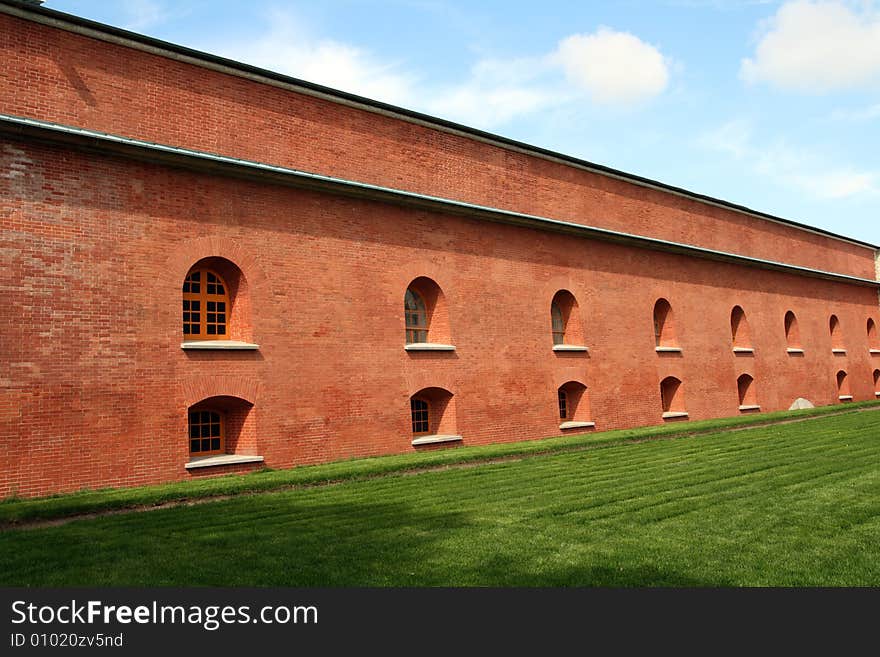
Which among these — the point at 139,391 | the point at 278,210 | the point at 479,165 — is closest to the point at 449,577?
the point at 139,391

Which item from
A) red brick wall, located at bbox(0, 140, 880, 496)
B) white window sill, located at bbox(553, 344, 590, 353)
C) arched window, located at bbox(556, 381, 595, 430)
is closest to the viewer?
red brick wall, located at bbox(0, 140, 880, 496)

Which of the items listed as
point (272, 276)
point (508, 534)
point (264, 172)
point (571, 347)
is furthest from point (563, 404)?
point (508, 534)

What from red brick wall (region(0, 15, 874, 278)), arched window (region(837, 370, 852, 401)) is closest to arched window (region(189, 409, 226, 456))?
red brick wall (region(0, 15, 874, 278))

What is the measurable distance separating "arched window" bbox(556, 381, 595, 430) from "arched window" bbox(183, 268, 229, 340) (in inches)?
360

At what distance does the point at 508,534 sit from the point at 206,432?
7.60 metres

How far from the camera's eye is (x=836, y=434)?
16.7 m

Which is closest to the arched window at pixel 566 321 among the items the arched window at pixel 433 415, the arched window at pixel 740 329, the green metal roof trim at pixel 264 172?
the green metal roof trim at pixel 264 172

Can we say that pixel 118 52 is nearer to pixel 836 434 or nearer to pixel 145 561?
pixel 145 561

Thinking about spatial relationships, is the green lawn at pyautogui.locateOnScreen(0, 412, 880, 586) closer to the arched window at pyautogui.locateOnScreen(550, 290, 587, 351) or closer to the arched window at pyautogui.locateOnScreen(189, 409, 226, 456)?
the arched window at pyautogui.locateOnScreen(189, 409, 226, 456)

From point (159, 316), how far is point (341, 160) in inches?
198

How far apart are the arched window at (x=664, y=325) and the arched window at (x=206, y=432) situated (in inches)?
554

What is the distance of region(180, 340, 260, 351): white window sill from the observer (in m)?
12.6

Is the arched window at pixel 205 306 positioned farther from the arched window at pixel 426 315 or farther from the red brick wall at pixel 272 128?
the arched window at pixel 426 315

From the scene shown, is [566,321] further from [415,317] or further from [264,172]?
[264,172]
